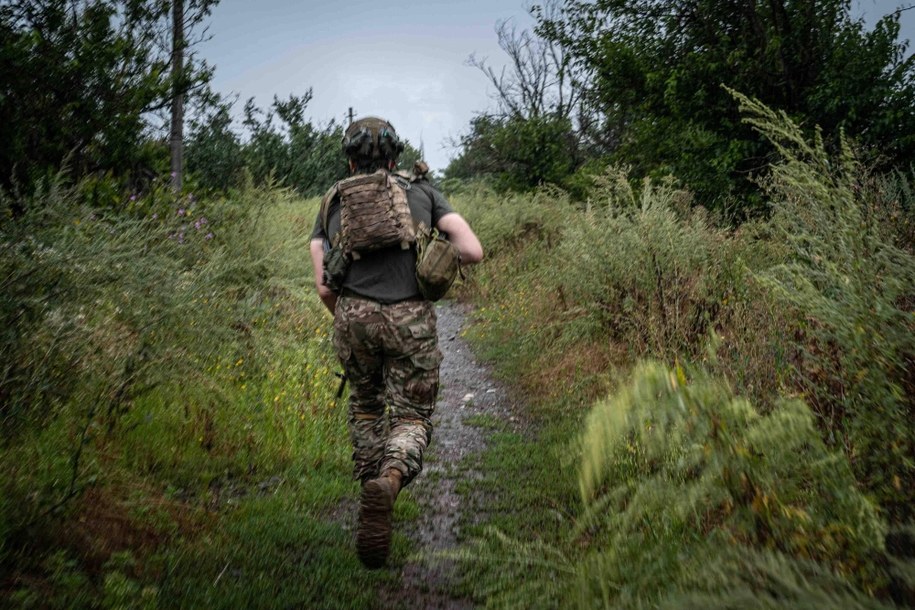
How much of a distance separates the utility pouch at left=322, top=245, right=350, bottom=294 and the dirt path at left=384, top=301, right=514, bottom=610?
1.54m

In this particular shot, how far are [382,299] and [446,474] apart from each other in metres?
1.74

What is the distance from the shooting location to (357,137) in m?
3.60

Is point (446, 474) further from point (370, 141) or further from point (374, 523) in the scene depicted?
point (370, 141)

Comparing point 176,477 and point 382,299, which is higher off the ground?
point 382,299

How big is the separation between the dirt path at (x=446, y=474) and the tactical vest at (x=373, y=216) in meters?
1.69

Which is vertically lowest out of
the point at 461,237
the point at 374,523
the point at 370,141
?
the point at 374,523

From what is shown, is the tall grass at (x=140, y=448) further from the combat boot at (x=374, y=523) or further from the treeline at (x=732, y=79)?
the treeline at (x=732, y=79)

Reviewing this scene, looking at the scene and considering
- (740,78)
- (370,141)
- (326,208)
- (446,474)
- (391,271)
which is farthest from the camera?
(740,78)

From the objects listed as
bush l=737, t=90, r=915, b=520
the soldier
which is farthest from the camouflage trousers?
bush l=737, t=90, r=915, b=520

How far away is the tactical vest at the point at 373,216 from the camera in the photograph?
3.39m

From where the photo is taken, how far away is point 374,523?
2949mm

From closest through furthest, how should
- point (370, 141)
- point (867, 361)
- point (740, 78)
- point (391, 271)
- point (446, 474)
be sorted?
point (867, 361)
point (391, 271)
point (370, 141)
point (446, 474)
point (740, 78)

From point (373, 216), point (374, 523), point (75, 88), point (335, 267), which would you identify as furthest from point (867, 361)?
point (75, 88)

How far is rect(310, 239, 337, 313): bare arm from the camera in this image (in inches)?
143
